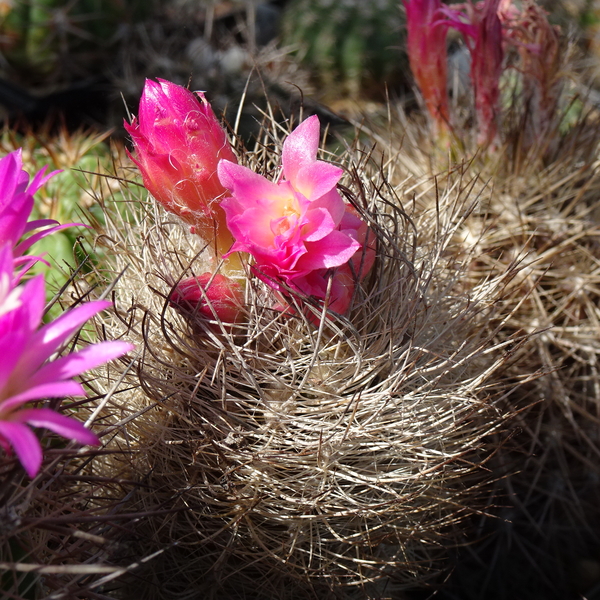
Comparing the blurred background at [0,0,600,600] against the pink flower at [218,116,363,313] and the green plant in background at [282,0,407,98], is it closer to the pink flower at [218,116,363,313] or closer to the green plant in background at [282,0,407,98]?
the green plant in background at [282,0,407,98]

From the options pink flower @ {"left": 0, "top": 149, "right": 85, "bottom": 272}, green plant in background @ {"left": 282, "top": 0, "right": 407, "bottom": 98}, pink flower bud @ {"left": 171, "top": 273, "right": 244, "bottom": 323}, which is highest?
pink flower @ {"left": 0, "top": 149, "right": 85, "bottom": 272}

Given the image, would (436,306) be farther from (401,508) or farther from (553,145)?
(553,145)

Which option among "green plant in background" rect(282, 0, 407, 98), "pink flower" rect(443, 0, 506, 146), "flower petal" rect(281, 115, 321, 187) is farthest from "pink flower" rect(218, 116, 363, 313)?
"green plant in background" rect(282, 0, 407, 98)

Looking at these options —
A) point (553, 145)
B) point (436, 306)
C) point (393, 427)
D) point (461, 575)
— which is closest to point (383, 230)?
point (436, 306)

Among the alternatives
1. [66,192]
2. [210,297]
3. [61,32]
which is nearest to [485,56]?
[210,297]

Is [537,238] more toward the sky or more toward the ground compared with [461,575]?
more toward the sky
